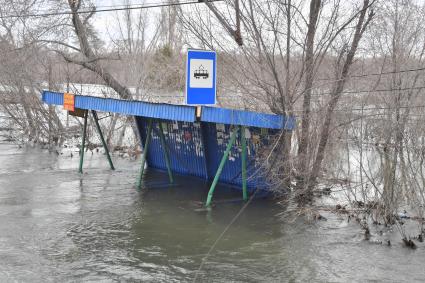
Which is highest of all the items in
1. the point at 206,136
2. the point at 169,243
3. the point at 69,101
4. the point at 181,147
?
the point at 69,101

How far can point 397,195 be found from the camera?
8.50 metres

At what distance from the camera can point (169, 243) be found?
7.83 meters

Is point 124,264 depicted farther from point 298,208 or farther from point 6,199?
point 6,199

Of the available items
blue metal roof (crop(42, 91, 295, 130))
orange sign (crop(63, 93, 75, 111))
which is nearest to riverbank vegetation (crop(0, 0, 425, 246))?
blue metal roof (crop(42, 91, 295, 130))

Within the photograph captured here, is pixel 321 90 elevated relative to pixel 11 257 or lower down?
elevated

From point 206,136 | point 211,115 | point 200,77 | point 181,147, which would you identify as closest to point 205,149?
point 206,136

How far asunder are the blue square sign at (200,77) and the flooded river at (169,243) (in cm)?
222

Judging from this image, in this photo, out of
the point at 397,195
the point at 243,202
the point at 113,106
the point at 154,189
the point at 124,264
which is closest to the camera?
the point at 124,264

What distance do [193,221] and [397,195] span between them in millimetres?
3555

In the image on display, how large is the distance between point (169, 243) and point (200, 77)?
2.91 meters

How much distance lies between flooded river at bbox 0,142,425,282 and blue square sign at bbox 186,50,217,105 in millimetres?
2223

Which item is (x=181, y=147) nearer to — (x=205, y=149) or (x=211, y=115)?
(x=205, y=149)

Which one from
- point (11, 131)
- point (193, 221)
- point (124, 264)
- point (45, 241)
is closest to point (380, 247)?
point (193, 221)

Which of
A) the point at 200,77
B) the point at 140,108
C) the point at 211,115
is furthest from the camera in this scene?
the point at 140,108
